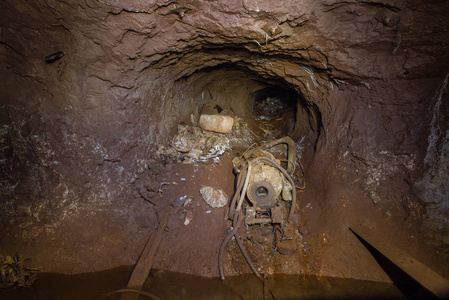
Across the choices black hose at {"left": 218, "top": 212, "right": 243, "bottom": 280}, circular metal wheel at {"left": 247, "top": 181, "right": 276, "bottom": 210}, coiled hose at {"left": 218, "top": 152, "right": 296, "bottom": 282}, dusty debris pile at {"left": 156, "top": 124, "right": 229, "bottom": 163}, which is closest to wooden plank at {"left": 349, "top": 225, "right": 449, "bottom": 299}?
coiled hose at {"left": 218, "top": 152, "right": 296, "bottom": 282}

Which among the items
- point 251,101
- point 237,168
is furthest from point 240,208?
point 251,101

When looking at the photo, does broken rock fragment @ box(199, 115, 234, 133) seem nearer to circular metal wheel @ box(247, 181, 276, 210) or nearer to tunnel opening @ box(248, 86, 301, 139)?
tunnel opening @ box(248, 86, 301, 139)

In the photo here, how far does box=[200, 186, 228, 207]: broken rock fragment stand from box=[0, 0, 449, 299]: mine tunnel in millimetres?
18

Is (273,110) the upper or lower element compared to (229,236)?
upper

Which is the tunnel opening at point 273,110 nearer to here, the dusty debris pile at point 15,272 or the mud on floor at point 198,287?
the mud on floor at point 198,287

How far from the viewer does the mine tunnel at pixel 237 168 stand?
2578 millimetres

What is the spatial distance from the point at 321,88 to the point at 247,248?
2.98m

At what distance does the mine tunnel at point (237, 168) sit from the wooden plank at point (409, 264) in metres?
0.02

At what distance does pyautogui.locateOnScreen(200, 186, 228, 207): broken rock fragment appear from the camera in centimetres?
369

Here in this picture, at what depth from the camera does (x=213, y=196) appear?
3.73 meters

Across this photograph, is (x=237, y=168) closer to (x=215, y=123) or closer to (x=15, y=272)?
(x=215, y=123)

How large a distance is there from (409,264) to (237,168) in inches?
101

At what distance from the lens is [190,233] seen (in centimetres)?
331

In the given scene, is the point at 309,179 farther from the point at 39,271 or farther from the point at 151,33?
the point at 39,271
